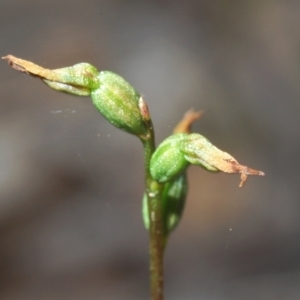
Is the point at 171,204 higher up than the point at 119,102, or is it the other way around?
the point at 119,102

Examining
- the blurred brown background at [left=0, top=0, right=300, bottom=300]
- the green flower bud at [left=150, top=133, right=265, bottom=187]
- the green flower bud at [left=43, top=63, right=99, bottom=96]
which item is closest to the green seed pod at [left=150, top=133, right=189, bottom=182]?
the green flower bud at [left=150, top=133, right=265, bottom=187]

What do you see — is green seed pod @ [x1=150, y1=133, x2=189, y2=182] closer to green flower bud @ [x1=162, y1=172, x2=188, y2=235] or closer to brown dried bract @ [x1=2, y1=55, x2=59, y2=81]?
green flower bud @ [x1=162, y1=172, x2=188, y2=235]

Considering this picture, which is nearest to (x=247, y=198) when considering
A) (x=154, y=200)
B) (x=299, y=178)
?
(x=299, y=178)

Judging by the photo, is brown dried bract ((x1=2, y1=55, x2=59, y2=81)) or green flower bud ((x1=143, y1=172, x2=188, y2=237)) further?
green flower bud ((x1=143, y1=172, x2=188, y2=237))

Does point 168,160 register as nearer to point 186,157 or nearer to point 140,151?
point 186,157

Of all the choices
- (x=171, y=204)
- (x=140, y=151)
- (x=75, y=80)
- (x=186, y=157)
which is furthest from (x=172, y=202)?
(x=140, y=151)
